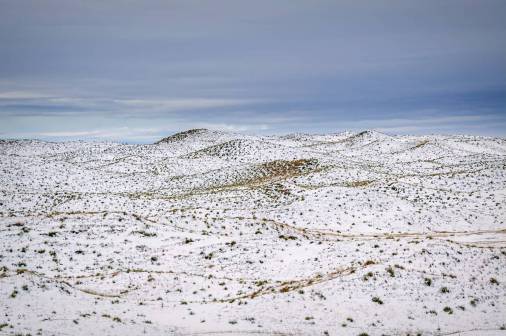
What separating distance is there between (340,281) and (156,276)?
11166 mm

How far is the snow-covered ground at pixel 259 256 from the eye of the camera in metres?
20.9

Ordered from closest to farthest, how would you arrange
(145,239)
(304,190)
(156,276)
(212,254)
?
(156,276) → (212,254) → (145,239) → (304,190)

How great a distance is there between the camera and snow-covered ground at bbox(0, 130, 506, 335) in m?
20.9

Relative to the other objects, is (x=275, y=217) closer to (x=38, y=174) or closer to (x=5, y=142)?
(x=38, y=174)

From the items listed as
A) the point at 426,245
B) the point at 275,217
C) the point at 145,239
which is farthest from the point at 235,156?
the point at 426,245

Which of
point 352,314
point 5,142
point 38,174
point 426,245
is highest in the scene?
point 5,142

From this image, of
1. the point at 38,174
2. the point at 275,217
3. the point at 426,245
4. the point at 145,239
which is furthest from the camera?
the point at 38,174

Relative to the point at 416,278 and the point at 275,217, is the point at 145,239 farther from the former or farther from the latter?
the point at 416,278

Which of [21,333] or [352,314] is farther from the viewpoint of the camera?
[352,314]

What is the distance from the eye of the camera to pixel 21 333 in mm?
17844

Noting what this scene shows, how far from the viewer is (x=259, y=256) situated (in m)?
30.6

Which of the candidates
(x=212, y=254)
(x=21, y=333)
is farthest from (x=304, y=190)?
(x=21, y=333)

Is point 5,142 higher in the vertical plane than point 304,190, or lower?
higher

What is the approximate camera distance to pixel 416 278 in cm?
2450
